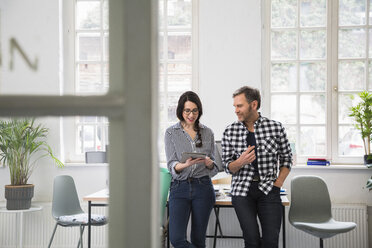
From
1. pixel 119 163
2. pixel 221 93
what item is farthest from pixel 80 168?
pixel 119 163

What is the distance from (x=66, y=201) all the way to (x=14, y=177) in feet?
2.32

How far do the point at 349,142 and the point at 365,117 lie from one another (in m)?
0.54

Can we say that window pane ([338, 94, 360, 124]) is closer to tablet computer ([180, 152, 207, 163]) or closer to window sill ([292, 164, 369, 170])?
window sill ([292, 164, 369, 170])

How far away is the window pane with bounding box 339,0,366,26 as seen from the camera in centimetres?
493

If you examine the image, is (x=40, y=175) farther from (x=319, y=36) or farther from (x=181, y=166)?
(x=319, y=36)

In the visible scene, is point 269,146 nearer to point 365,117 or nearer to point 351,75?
point 365,117

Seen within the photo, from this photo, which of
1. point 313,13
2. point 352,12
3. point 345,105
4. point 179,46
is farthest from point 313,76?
point 179,46

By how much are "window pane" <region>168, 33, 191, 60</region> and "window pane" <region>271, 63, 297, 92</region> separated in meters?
1.07

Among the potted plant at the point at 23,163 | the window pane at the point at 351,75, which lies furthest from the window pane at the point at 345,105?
the potted plant at the point at 23,163

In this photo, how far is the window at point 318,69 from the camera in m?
4.94

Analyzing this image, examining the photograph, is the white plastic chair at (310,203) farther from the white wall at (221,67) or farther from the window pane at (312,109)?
the window pane at (312,109)

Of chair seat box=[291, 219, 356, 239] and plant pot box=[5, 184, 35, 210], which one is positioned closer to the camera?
chair seat box=[291, 219, 356, 239]

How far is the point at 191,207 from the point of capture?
337 centimetres

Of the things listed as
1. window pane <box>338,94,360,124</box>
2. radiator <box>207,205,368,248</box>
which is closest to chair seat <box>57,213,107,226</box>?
radiator <box>207,205,368,248</box>
